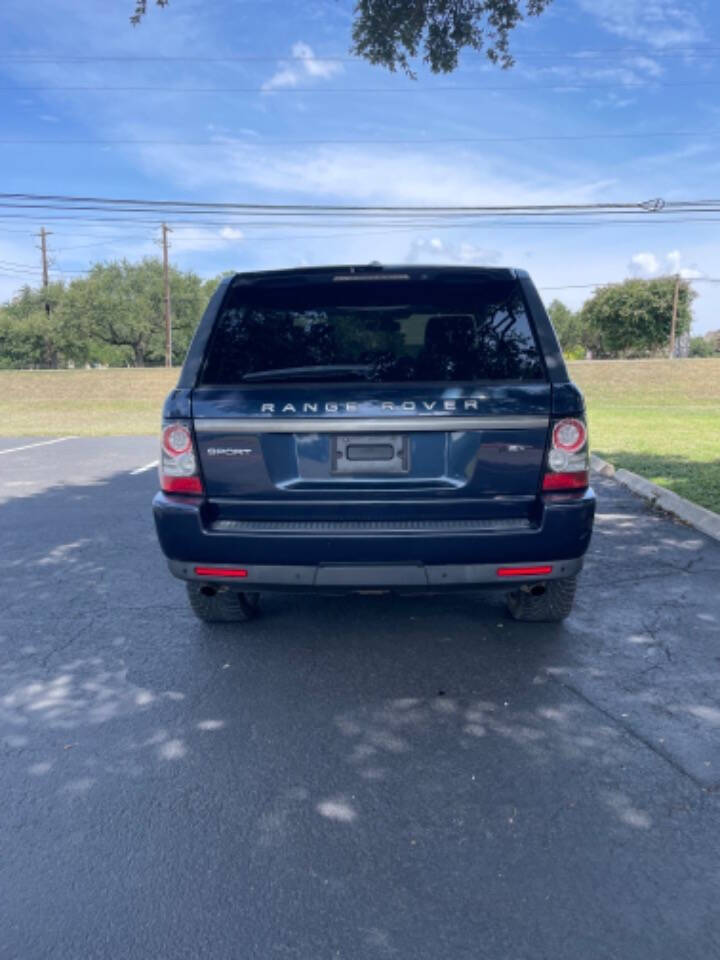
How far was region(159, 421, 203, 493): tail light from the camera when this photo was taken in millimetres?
3307

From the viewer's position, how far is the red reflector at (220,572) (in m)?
3.37

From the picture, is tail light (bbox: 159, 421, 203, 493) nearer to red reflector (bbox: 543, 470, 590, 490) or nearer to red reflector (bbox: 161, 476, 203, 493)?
red reflector (bbox: 161, 476, 203, 493)

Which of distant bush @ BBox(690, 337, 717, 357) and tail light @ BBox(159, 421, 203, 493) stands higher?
distant bush @ BBox(690, 337, 717, 357)

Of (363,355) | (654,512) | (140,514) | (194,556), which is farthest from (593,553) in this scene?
(140,514)

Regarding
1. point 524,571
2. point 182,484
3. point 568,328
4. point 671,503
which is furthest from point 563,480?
point 568,328

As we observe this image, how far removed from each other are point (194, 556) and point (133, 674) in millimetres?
815

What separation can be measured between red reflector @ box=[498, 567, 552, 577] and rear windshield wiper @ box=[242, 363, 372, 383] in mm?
1110

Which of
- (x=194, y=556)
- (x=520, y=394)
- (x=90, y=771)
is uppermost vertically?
(x=520, y=394)

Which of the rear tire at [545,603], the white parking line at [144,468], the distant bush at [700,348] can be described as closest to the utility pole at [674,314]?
the white parking line at [144,468]

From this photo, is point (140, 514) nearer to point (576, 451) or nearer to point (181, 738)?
Result: point (181, 738)

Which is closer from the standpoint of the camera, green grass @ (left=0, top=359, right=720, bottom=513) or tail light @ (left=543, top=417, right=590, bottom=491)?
tail light @ (left=543, top=417, right=590, bottom=491)

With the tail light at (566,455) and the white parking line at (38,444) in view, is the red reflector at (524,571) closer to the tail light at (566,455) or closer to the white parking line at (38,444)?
the tail light at (566,455)

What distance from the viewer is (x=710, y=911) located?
80.1 inches

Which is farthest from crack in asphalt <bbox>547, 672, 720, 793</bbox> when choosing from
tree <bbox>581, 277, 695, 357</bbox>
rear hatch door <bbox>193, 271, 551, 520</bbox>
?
tree <bbox>581, 277, 695, 357</bbox>
